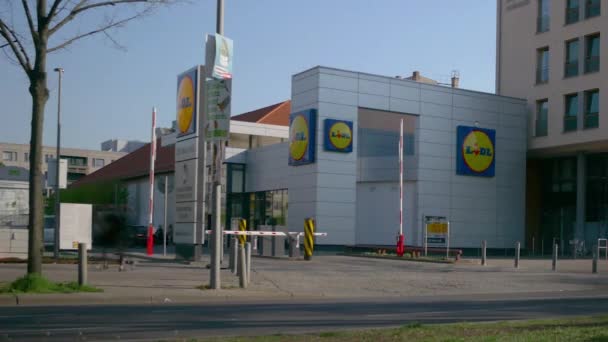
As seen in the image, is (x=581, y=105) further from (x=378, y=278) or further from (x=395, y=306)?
(x=395, y=306)

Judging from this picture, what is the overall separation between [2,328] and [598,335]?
7719 millimetres

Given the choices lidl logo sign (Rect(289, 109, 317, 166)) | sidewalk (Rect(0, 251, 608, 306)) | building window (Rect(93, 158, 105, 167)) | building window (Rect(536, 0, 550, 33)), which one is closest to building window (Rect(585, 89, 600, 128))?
building window (Rect(536, 0, 550, 33))

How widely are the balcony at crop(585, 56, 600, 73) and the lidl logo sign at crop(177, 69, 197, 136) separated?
83.8 ft

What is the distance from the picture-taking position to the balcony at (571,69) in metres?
44.5

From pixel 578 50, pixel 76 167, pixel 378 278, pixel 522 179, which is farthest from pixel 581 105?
pixel 76 167

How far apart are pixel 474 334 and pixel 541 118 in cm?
3962

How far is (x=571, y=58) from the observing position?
44.8 meters

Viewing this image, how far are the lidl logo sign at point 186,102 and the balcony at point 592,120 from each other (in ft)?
82.7

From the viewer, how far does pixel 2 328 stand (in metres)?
10.6

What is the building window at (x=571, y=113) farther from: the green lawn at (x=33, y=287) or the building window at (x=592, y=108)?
the green lawn at (x=33, y=287)

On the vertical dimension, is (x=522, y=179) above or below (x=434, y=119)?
below

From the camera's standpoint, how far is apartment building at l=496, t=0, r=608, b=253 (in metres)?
43.3

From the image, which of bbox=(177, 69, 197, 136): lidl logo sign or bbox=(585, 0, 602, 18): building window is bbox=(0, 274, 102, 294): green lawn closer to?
bbox=(177, 69, 197, 136): lidl logo sign

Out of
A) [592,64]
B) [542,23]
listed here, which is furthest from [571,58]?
[542,23]
